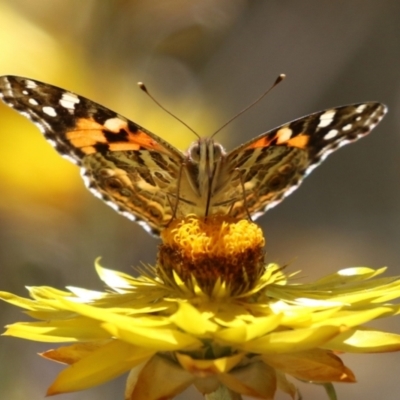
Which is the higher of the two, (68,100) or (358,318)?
(68,100)

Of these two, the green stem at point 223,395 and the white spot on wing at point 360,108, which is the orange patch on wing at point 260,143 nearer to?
the white spot on wing at point 360,108

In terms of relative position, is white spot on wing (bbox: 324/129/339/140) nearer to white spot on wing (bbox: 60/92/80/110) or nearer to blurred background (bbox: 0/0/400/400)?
white spot on wing (bbox: 60/92/80/110)

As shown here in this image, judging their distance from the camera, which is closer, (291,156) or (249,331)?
(249,331)

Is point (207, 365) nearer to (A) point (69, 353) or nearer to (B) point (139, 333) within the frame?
(B) point (139, 333)

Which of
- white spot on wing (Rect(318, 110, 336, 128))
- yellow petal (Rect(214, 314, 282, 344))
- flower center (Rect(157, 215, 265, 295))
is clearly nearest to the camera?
yellow petal (Rect(214, 314, 282, 344))

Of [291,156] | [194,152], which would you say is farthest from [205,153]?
[291,156]

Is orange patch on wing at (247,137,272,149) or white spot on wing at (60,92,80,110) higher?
white spot on wing at (60,92,80,110)

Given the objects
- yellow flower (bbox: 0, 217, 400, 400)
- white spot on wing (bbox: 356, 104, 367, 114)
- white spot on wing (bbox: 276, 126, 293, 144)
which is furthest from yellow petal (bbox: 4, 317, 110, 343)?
white spot on wing (bbox: 356, 104, 367, 114)

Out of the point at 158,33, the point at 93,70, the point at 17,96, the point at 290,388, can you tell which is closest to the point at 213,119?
the point at 158,33
